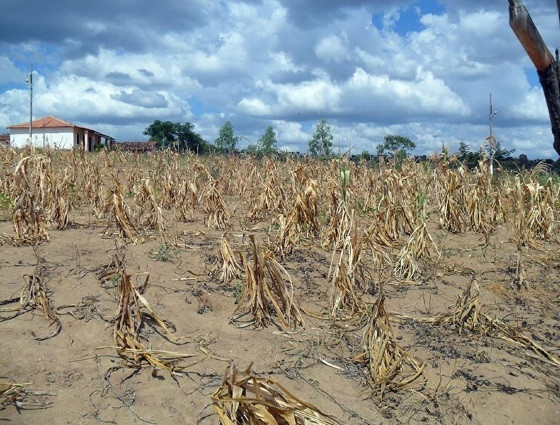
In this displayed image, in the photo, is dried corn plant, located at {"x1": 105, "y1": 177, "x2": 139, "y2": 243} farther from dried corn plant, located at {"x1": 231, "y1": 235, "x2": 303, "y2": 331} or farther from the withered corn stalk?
the withered corn stalk

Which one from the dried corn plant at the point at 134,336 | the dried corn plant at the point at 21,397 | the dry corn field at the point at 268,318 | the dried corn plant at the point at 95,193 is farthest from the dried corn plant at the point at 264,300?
the dried corn plant at the point at 95,193

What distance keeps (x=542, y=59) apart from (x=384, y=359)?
2.77m

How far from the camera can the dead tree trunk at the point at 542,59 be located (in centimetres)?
155

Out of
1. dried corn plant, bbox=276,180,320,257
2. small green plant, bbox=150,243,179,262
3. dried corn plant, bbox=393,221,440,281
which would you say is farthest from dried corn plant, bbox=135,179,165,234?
dried corn plant, bbox=393,221,440,281

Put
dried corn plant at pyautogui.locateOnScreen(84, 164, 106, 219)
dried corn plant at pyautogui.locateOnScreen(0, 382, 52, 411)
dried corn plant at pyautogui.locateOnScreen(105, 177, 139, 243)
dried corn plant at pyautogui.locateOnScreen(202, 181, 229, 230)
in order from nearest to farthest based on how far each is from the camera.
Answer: dried corn plant at pyautogui.locateOnScreen(0, 382, 52, 411), dried corn plant at pyautogui.locateOnScreen(105, 177, 139, 243), dried corn plant at pyautogui.locateOnScreen(202, 181, 229, 230), dried corn plant at pyautogui.locateOnScreen(84, 164, 106, 219)

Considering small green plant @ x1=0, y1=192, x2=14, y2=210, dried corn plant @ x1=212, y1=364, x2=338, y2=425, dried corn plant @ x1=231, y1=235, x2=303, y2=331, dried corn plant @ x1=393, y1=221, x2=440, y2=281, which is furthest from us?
small green plant @ x1=0, y1=192, x2=14, y2=210

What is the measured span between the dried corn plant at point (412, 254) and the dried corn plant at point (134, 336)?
2799 millimetres

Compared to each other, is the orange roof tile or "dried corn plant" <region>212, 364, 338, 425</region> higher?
Result: the orange roof tile

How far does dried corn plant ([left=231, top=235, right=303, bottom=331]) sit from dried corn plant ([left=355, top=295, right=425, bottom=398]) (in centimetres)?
75

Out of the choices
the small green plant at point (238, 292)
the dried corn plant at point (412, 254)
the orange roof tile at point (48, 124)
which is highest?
the orange roof tile at point (48, 124)

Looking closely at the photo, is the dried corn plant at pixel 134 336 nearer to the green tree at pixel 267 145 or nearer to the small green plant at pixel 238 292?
the small green plant at pixel 238 292

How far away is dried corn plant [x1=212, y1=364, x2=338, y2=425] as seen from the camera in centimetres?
252

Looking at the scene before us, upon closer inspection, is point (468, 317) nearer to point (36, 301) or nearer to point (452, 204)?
point (36, 301)

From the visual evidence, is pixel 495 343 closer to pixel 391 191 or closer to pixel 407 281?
pixel 407 281
